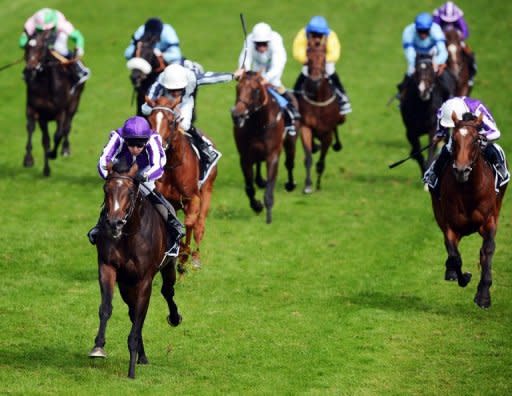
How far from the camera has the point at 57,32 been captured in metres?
26.0

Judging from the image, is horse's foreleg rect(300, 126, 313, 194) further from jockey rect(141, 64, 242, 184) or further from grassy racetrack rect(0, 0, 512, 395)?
jockey rect(141, 64, 242, 184)

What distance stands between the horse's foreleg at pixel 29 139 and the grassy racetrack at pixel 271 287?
335 millimetres

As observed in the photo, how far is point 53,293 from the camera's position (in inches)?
681

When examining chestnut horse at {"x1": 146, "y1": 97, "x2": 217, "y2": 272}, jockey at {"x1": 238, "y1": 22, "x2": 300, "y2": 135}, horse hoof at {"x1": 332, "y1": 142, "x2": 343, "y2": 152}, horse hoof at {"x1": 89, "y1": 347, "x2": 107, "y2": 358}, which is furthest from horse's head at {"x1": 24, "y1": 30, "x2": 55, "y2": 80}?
horse hoof at {"x1": 89, "y1": 347, "x2": 107, "y2": 358}

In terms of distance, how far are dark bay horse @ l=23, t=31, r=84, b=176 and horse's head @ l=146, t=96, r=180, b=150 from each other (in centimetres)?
901

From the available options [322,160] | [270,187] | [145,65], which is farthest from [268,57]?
[322,160]

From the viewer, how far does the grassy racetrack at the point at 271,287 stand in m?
13.8

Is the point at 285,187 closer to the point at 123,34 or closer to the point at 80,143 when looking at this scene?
the point at 80,143

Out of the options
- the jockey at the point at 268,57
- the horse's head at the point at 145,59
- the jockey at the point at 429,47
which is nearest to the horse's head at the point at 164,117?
the jockey at the point at 268,57

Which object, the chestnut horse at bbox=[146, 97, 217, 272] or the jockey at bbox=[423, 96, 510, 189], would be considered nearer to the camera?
the jockey at bbox=[423, 96, 510, 189]

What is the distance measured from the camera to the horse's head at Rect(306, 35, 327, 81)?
79.3 ft

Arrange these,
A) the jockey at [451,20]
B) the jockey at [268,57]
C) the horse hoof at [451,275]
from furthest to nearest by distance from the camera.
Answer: the jockey at [451,20], the jockey at [268,57], the horse hoof at [451,275]

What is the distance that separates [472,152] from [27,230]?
861 centimetres

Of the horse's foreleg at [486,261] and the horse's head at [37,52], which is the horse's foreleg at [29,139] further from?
the horse's foreleg at [486,261]
